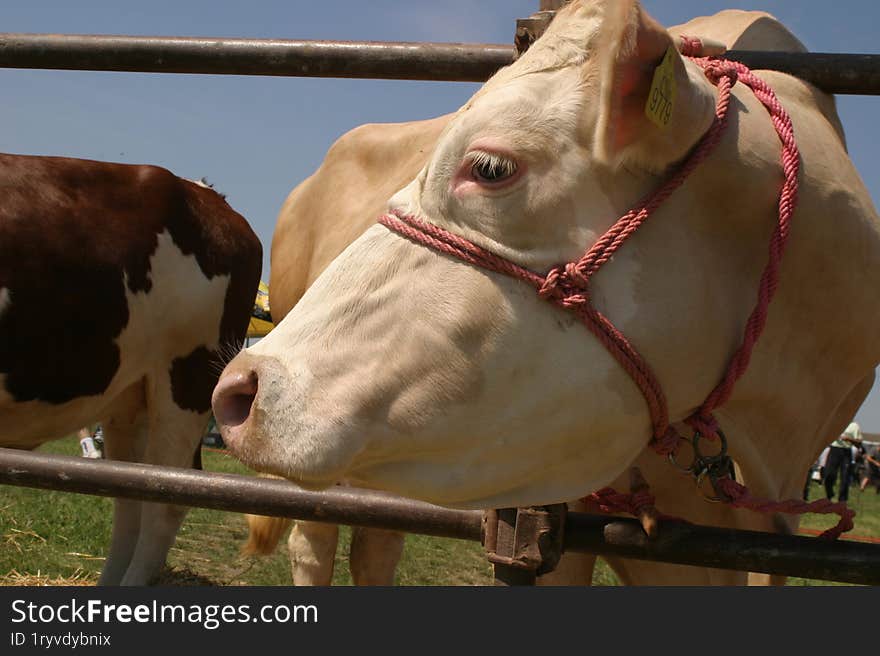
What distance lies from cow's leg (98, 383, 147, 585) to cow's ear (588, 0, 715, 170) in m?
3.74

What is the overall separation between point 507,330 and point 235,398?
407 millimetres

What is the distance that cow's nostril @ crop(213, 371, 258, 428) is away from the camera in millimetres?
1335

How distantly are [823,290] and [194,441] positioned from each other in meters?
3.68

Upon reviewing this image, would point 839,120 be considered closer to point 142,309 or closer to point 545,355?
point 545,355

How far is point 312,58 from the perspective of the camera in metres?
1.92

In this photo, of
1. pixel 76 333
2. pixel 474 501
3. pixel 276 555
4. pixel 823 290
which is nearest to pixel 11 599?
pixel 474 501

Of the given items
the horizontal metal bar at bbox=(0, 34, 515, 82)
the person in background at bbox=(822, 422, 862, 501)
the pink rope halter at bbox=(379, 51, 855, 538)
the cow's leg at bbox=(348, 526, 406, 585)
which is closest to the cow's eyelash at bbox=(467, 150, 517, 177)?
the pink rope halter at bbox=(379, 51, 855, 538)

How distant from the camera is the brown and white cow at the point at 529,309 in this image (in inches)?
52.1

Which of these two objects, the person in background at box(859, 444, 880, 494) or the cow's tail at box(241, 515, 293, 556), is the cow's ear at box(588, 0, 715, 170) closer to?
the cow's tail at box(241, 515, 293, 556)

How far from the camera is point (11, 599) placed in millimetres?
1605

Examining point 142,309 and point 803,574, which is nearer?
point 803,574

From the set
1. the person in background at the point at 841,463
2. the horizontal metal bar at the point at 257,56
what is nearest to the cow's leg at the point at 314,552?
the horizontal metal bar at the point at 257,56

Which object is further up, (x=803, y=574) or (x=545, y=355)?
(x=545, y=355)

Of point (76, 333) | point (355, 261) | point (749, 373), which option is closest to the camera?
point (355, 261)
